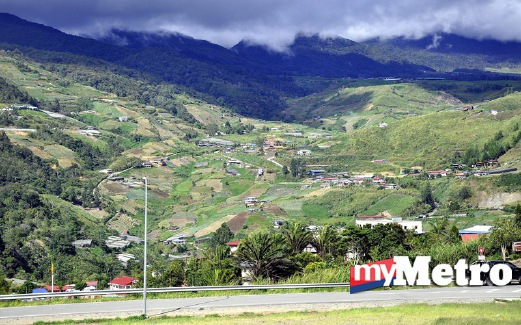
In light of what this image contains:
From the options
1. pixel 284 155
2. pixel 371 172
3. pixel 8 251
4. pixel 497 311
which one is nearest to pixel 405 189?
pixel 371 172

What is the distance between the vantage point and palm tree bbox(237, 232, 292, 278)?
47156 millimetres

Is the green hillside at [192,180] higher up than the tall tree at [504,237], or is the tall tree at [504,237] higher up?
the green hillside at [192,180]

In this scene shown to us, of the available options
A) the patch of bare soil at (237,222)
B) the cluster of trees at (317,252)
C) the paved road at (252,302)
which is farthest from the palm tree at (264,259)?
the patch of bare soil at (237,222)

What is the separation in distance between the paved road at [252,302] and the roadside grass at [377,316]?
0.91 m

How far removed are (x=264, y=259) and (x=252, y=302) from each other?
13575 mm

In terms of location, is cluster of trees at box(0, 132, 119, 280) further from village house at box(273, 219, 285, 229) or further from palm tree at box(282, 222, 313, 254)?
palm tree at box(282, 222, 313, 254)

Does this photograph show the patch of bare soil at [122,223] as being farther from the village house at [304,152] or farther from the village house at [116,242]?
the village house at [304,152]

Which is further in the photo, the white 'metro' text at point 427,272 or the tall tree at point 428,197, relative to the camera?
the tall tree at point 428,197

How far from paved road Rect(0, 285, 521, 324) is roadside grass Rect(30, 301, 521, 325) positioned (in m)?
0.91

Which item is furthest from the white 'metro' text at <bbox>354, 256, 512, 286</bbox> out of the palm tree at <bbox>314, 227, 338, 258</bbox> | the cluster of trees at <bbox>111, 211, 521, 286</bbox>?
the palm tree at <bbox>314, 227, 338, 258</bbox>

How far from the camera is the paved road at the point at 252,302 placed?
102ft

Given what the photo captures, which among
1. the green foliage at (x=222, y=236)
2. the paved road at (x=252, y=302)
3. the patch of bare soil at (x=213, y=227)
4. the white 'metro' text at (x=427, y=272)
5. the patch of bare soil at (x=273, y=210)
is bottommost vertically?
the paved road at (x=252, y=302)

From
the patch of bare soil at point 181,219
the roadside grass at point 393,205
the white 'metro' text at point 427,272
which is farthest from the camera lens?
the patch of bare soil at point 181,219

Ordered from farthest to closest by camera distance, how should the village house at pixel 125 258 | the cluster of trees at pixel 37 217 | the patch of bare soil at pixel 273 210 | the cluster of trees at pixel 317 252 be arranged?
the patch of bare soil at pixel 273 210 → the village house at pixel 125 258 → the cluster of trees at pixel 37 217 → the cluster of trees at pixel 317 252
